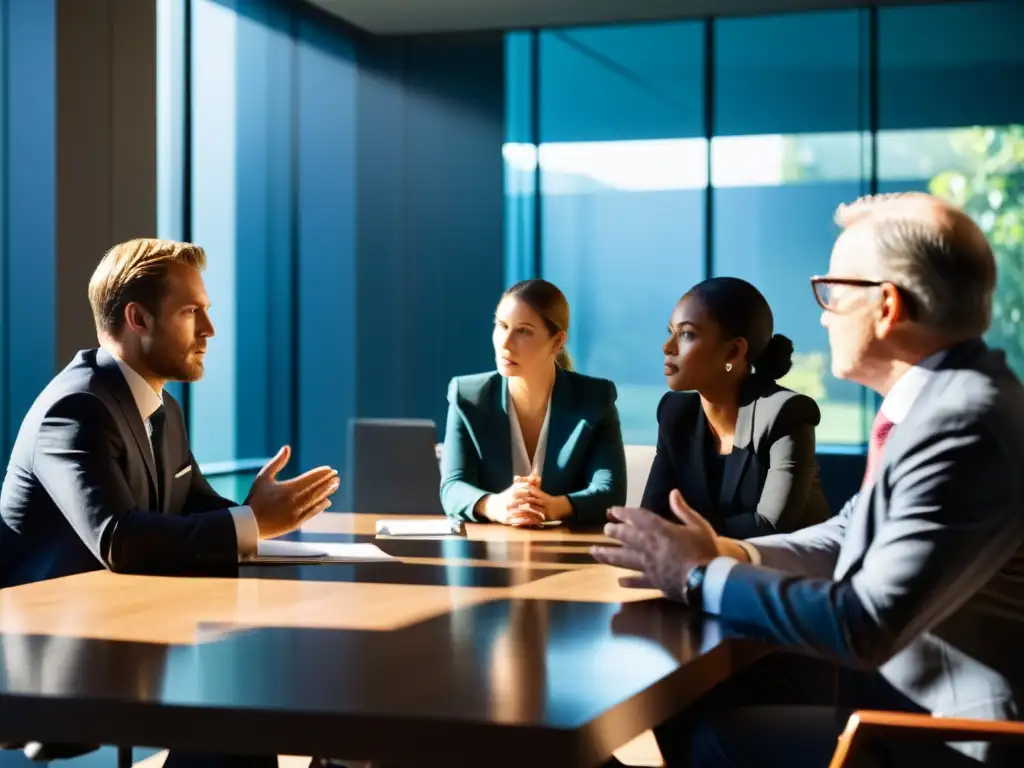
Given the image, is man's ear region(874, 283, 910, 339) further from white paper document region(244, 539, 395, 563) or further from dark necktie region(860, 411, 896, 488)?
white paper document region(244, 539, 395, 563)

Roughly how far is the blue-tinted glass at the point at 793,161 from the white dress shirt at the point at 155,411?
19.8 ft

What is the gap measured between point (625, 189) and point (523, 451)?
5093 mm

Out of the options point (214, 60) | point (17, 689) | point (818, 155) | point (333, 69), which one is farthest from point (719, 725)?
point (333, 69)

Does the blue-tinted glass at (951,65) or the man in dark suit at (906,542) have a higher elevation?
the blue-tinted glass at (951,65)

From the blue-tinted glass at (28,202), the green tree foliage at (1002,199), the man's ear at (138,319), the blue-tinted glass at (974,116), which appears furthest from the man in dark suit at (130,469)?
the green tree foliage at (1002,199)

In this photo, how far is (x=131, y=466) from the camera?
8.73 feet

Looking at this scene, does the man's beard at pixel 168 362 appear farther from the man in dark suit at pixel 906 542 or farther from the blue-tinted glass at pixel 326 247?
the blue-tinted glass at pixel 326 247

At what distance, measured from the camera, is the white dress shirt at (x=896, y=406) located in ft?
6.10

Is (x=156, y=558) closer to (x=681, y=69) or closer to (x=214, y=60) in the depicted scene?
(x=214, y=60)

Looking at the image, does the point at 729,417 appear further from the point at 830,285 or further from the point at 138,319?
the point at 138,319

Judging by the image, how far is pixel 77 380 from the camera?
265cm

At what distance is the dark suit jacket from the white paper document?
5.1 inches

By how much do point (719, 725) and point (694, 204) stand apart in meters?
6.84

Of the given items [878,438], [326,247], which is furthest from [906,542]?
[326,247]
